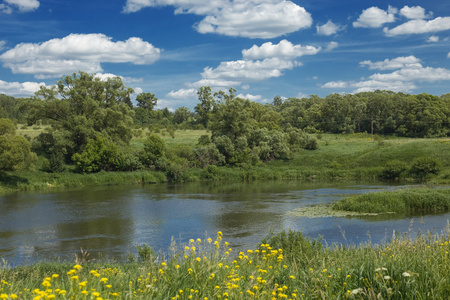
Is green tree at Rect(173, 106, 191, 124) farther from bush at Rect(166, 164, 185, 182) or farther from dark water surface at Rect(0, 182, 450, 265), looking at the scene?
dark water surface at Rect(0, 182, 450, 265)

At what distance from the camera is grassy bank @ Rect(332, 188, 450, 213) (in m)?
28.7

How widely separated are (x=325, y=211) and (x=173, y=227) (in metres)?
10.9

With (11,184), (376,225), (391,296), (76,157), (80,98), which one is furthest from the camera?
(80,98)

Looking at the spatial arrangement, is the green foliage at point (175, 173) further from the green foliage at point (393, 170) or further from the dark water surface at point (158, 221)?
the green foliage at point (393, 170)

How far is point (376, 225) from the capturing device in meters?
24.3

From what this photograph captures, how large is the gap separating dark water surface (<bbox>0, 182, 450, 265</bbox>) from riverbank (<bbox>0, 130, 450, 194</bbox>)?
4.98 meters

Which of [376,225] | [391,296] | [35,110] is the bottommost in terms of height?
[376,225]

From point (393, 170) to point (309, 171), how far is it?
1036cm

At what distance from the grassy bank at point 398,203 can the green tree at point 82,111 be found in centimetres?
3279

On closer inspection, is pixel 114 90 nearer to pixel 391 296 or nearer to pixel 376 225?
pixel 376 225

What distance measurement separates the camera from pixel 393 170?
165 feet

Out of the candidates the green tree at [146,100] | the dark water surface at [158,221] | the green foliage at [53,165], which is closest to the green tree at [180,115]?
the green tree at [146,100]

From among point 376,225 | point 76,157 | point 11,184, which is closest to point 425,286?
point 376,225

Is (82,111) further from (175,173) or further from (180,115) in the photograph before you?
(180,115)
